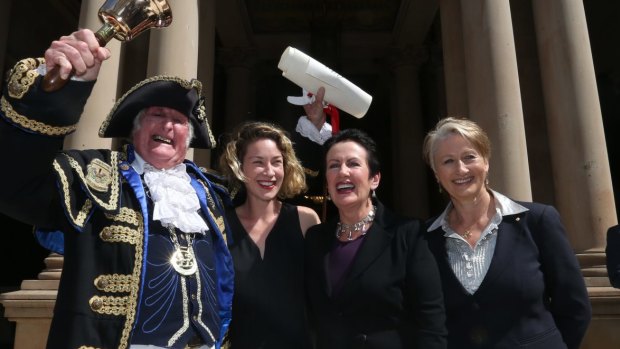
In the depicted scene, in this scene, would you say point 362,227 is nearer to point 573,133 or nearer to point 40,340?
point 40,340

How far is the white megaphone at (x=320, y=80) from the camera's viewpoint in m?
4.19

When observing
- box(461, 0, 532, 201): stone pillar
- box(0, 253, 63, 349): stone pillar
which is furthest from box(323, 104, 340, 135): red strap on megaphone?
box(0, 253, 63, 349): stone pillar

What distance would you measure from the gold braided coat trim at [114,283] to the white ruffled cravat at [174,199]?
0.39 metres

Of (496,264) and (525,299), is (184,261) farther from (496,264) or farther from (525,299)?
(525,299)

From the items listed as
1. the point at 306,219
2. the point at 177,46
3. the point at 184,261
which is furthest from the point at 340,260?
the point at 177,46

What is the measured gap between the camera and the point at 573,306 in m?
3.14

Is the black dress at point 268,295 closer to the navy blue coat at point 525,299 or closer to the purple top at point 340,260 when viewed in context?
the purple top at point 340,260

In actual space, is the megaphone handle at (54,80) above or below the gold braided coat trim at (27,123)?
above

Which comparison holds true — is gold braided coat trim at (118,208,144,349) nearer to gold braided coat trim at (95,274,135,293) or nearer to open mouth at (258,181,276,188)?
gold braided coat trim at (95,274,135,293)

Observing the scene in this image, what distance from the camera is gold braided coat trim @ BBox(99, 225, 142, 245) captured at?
289 centimetres

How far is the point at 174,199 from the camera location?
3158 millimetres

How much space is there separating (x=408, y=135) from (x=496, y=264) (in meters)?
13.7

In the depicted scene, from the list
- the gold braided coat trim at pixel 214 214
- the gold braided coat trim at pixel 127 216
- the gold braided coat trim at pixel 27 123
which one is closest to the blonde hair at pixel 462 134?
the gold braided coat trim at pixel 214 214

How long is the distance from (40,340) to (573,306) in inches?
253
